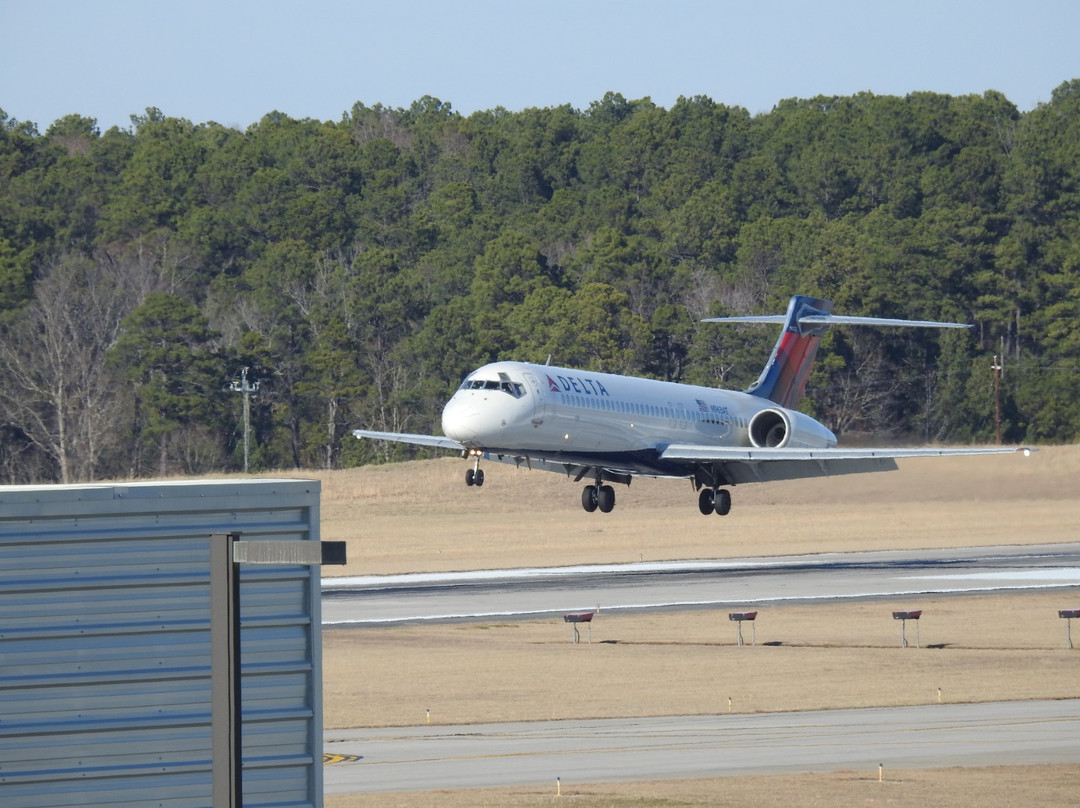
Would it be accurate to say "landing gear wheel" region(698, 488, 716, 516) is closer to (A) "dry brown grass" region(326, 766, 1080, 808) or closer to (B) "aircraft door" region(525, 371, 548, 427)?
(B) "aircraft door" region(525, 371, 548, 427)

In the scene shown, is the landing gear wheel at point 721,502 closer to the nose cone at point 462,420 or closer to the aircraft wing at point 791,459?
the aircraft wing at point 791,459

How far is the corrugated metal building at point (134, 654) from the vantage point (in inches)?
566

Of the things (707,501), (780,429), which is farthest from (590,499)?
(780,429)

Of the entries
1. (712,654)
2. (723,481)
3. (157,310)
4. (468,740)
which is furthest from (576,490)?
(468,740)

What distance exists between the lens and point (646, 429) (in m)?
50.8

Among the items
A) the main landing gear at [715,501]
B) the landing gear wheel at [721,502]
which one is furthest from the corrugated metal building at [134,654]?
the landing gear wheel at [721,502]

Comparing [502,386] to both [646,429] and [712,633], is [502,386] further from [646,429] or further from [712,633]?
[712,633]

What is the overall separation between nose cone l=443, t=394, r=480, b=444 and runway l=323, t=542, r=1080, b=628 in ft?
16.6

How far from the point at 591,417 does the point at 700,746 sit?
21.3 meters

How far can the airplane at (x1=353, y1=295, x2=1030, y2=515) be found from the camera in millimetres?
45625

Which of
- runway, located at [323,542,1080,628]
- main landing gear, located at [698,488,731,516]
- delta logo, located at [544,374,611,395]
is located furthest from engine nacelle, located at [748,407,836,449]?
→ delta logo, located at [544,374,611,395]

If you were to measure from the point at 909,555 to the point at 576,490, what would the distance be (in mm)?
31909

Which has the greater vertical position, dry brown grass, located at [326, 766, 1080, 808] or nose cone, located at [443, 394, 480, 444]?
nose cone, located at [443, 394, 480, 444]

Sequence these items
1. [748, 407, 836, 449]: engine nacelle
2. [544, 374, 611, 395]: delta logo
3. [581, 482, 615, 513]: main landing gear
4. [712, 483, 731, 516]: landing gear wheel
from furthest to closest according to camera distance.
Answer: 1. [748, 407, 836, 449]: engine nacelle
2. [712, 483, 731, 516]: landing gear wheel
3. [581, 482, 615, 513]: main landing gear
4. [544, 374, 611, 395]: delta logo
